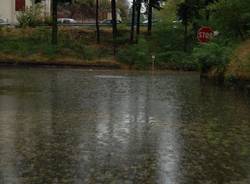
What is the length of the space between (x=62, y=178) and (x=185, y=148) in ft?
13.1

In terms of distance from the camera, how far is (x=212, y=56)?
40.6 m

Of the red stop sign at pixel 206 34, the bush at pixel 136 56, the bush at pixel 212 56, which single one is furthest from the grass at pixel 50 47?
the bush at pixel 212 56

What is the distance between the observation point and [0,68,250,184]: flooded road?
10633 mm

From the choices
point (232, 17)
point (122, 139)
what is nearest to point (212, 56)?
point (232, 17)

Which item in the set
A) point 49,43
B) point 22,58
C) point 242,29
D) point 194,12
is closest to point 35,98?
point 242,29

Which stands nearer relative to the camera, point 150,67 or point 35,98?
point 35,98

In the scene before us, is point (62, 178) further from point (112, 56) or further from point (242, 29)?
point (112, 56)

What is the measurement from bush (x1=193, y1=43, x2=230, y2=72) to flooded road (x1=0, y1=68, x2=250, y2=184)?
1247 cm

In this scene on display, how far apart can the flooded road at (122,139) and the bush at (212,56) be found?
40.9 ft

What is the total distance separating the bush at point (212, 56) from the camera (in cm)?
3875

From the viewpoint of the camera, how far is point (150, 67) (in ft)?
191

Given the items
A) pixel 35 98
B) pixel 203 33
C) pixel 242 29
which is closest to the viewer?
pixel 35 98

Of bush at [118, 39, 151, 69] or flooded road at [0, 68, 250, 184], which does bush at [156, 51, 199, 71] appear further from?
flooded road at [0, 68, 250, 184]

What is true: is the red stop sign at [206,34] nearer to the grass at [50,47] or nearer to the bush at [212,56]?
the bush at [212,56]
